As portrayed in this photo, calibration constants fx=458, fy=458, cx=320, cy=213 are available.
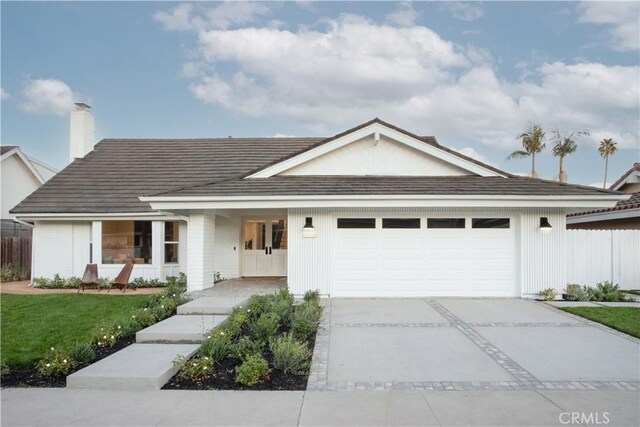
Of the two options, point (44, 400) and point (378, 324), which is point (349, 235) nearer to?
point (378, 324)

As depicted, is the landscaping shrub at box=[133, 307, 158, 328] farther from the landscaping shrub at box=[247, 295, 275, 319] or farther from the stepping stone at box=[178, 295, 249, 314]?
the landscaping shrub at box=[247, 295, 275, 319]

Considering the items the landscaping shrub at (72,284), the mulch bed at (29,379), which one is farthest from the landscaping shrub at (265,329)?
the landscaping shrub at (72,284)

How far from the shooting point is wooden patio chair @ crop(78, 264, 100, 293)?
1370cm

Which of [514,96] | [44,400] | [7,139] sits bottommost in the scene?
[44,400]

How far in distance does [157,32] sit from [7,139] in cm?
1257

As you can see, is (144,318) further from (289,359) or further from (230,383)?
(289,359)

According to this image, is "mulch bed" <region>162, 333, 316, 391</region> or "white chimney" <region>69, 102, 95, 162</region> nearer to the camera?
"mulch bed" <region>162, 333, 316, 391</region>

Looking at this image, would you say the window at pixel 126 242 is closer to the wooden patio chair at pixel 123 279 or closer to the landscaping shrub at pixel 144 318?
the wooden patio chair at pixel 123 279

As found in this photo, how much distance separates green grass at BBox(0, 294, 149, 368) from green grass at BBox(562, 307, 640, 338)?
372 inches

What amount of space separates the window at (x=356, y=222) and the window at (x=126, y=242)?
22.1 ft

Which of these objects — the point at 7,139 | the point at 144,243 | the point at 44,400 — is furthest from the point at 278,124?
the point at 44,400

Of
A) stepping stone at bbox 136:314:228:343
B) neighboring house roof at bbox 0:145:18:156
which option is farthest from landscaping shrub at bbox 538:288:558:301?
neighboring house roof at bbox 0:145:18:156

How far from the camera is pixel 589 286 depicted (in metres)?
12.7

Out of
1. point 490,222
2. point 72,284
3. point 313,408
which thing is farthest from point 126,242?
point 313,408
